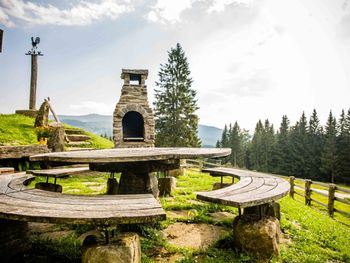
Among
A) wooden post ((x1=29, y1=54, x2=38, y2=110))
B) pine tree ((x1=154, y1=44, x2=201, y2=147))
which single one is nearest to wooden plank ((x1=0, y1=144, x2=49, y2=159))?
wooden post ((x1=29, y1=54, x2=38, y2=110))

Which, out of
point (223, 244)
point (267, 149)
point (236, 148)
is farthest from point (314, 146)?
point (223, 244)

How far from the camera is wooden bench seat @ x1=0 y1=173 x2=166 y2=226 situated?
5.69 feet

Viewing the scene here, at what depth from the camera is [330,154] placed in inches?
1502

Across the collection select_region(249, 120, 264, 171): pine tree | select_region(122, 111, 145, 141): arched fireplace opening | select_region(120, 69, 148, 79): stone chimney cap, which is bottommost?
select_region(249, 120, 264, 171): pine tree

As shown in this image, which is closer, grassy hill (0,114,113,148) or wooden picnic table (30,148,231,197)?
wooden picnic table (30,148,231,197)

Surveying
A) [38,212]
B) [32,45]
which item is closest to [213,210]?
[38,212]

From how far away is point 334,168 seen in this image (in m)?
38.0

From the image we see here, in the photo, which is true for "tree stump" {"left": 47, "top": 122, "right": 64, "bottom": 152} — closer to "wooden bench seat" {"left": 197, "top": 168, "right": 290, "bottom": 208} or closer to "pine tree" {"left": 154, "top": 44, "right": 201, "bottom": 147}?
"wooden bench seat" {"left": 197, "top": 168, "right": 290, "bottom": 208}

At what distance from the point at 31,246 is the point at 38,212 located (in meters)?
1.46

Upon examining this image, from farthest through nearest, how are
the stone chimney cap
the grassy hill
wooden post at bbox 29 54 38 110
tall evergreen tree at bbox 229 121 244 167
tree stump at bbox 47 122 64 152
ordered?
tall evergreen tree at bbox 229 121 244 167 → wooden post at bbox 29 54 38 110 → the stone chimney cap → the grassy hill → tree stump at bbox 47 122 64 152

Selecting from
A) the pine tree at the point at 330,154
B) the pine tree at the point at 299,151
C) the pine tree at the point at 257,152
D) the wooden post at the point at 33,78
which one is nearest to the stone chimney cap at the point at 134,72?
the wooden post at the point at 33,78

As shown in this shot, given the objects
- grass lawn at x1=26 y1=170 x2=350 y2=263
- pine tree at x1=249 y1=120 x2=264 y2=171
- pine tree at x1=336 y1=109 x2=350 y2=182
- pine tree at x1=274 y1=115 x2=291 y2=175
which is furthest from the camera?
pine tree at x1=249 y1=120 x2=264 y2=171

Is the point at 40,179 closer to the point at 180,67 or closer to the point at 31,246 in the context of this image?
the point at 31,246

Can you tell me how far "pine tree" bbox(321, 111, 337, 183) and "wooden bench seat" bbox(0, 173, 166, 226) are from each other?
4435 centimetres
